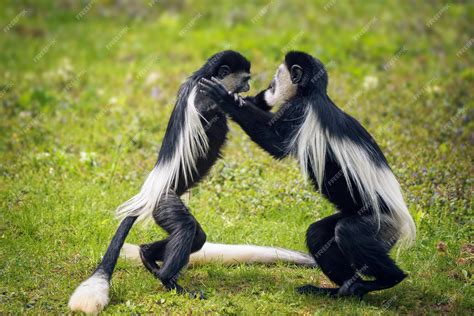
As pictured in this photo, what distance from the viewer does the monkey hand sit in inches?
150

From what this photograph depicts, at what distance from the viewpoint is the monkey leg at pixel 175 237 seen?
3.72m

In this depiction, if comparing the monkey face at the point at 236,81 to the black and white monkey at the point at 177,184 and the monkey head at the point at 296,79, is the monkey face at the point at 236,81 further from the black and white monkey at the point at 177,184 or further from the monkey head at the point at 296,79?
the monkey head at the point at 296,79

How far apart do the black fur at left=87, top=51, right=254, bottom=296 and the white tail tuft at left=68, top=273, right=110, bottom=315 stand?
10 centimetres

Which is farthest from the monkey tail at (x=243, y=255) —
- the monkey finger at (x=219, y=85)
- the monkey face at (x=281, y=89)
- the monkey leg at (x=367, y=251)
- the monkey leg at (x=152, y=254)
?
the monkey finger at (x=219, y=85)

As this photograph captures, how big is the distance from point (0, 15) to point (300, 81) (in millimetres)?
8713

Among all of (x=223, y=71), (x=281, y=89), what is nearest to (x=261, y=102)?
(x=281, y=89)

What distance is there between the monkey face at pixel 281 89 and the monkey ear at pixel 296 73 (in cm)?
4

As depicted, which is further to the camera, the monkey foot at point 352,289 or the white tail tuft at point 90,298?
the monkey foot at point 352,289

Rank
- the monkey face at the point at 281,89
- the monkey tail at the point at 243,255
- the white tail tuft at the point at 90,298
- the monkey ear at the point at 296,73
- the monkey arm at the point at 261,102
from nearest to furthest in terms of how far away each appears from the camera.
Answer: the white tail tuft at the point at 90,298 < the monkey ear at the point at 296,73 < the monkey face at the point at 281,89 < the monkey arm at the point at 261,102 < the monkey tail at the point at 243,255

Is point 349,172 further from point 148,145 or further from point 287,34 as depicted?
point 287,34

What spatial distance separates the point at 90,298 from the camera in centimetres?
353

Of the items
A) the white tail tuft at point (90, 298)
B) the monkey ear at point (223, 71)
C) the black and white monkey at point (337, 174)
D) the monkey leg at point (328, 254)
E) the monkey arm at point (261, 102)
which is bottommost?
the white tail tuft at point (90, 298)

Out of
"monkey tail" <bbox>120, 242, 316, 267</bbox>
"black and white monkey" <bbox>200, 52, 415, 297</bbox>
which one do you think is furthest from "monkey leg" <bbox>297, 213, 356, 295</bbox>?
"monkey tail" <bbox>120, 242, 316, 267</bbox>

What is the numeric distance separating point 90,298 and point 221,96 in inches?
54.1
